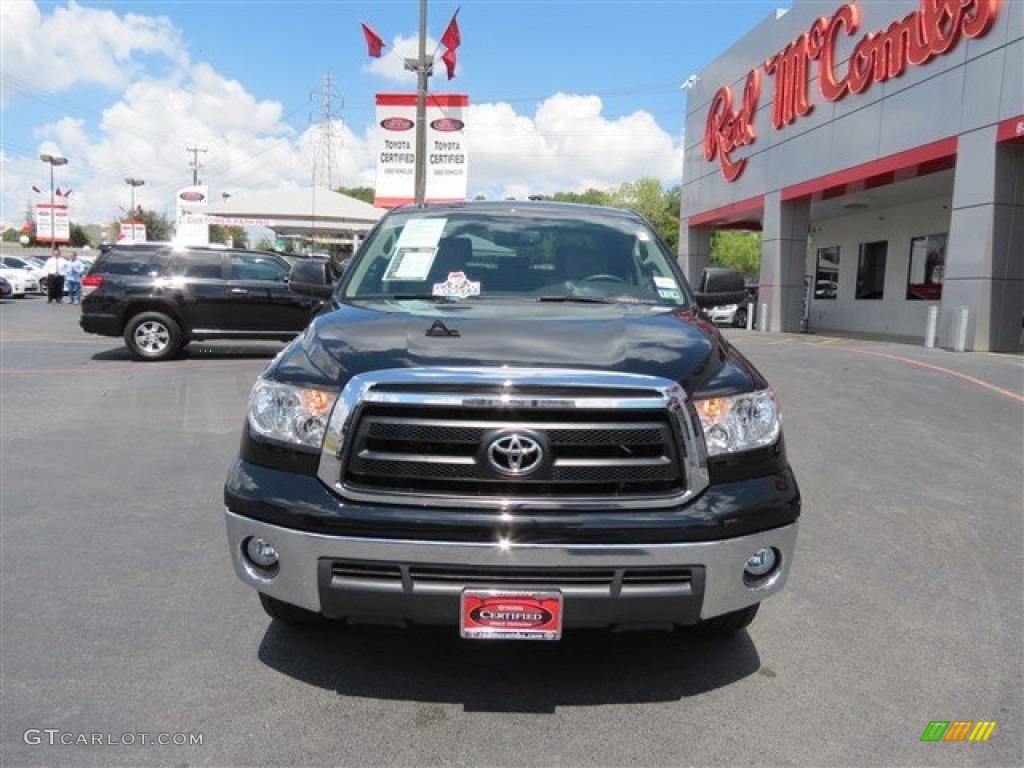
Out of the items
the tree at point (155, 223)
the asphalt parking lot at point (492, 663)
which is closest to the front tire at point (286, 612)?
the asphalt parking lot at point (492, 663)

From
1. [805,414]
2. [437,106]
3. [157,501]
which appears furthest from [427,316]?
[437,106]

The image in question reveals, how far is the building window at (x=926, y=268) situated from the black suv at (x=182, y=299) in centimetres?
1737

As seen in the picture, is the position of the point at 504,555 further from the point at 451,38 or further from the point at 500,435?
the point at 451,38

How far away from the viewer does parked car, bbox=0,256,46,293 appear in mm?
33438

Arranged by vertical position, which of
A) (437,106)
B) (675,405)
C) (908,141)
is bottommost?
(675,405)

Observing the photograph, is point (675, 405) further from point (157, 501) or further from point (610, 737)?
point (157, 501)

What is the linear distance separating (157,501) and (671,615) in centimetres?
375

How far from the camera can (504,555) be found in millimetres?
2445

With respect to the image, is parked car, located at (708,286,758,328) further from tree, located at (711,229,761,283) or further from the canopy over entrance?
tree, located at (711,229,761,283)

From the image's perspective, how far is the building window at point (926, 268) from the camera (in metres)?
21.4

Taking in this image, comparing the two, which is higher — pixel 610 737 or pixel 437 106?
pixel 437 106

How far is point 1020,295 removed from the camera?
14766 mm

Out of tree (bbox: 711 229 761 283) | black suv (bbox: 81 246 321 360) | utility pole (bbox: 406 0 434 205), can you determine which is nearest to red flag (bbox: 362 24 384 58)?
utility pole (bbox: 406 0 434 205)

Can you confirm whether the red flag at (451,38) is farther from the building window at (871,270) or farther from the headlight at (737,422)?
the headlight at (737,422)
